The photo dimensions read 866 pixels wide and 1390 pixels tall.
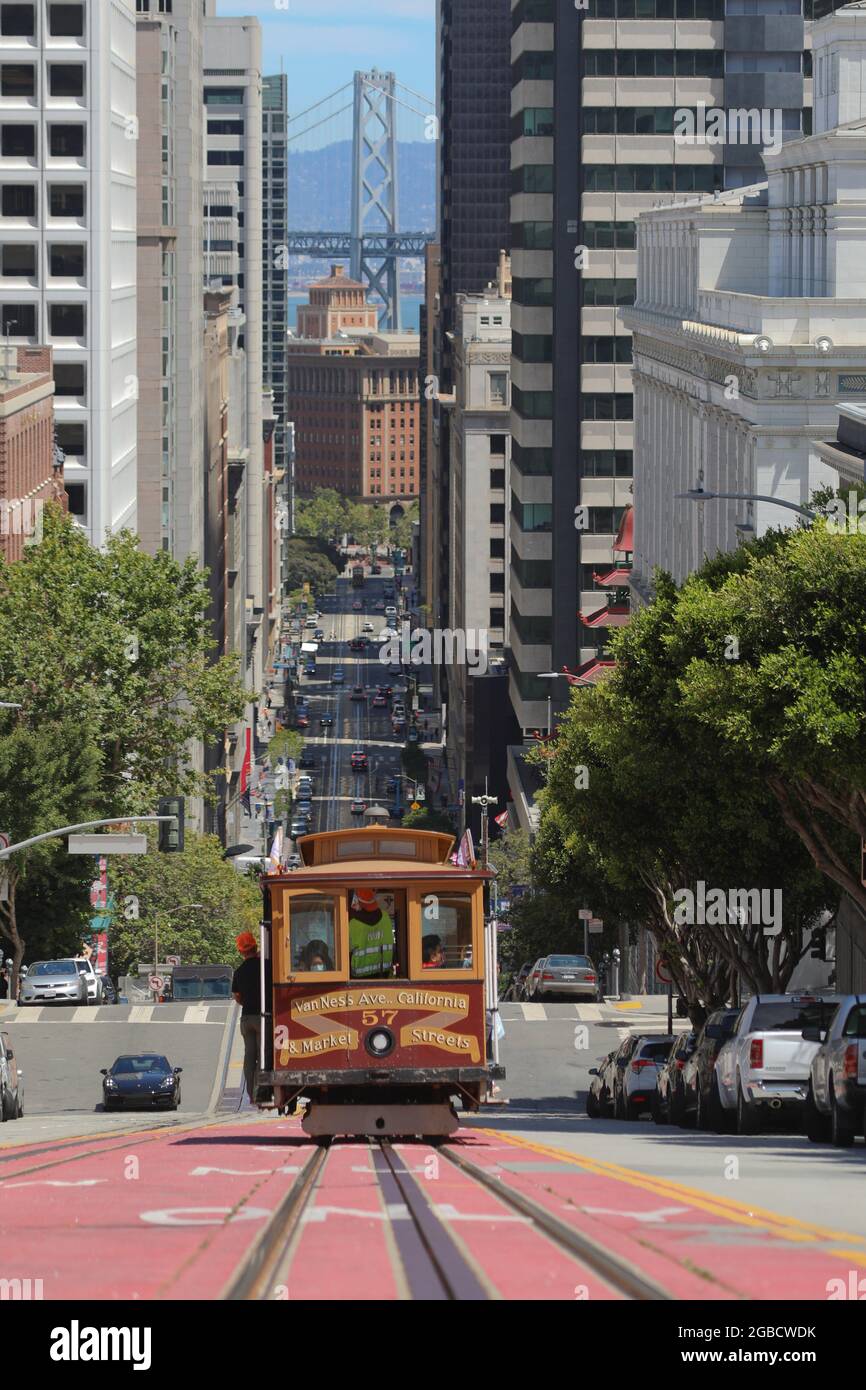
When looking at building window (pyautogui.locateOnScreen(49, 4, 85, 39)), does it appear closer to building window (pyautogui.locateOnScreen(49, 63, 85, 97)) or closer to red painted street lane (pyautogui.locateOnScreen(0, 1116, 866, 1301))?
building window (pyautogui.locateOnScreen(49, 63, 85, 97))

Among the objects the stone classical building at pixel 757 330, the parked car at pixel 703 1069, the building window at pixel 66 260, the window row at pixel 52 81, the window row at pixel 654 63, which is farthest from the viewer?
the window row at pixel 654 63

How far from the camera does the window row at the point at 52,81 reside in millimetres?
98812

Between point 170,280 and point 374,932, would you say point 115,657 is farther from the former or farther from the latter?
point 170,280

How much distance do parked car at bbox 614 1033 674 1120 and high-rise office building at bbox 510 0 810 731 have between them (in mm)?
69278

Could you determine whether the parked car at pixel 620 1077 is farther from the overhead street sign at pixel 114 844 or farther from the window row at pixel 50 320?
the window row at pixel 50 320

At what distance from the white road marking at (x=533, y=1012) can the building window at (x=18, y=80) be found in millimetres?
51525

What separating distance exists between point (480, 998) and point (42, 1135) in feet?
21.5

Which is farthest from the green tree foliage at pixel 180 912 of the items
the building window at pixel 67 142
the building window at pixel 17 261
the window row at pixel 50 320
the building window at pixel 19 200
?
the building window at pixel 67 142

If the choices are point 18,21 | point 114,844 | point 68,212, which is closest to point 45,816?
point 114,844

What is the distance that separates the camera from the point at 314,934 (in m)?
25.1

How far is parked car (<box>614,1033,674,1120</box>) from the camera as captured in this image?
120 ft

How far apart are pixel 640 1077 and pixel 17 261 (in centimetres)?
7011

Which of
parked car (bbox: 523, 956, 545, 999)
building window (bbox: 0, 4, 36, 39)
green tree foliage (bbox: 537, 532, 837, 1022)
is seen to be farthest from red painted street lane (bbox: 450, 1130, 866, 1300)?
building window (bbox: 0, 4, 36, 39)

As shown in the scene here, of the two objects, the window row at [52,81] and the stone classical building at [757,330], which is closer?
the stone classical building at [757,330]
